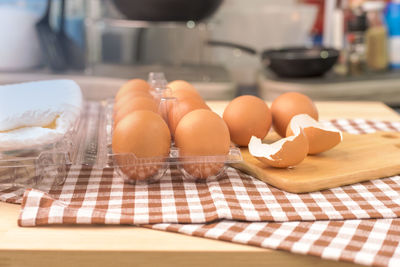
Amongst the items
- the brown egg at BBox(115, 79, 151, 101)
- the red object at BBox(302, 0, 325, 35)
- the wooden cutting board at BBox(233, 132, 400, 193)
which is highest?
the red object at BBox(302, 0, 325, 35)

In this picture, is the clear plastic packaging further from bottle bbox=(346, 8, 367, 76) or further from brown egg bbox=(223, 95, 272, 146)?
bottle bbox=(346, 8, 367, 76)

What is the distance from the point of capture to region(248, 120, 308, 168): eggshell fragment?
Answer: 2.31 feet

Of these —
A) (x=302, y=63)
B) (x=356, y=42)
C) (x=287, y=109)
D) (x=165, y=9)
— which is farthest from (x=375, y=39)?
(x=287, y=109)

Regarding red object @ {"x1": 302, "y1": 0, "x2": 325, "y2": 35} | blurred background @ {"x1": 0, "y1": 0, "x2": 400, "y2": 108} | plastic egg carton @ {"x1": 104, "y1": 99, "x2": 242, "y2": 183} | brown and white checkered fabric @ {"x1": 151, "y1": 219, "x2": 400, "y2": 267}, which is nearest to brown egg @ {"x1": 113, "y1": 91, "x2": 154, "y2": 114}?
plastic egg carton @ {"x1": 104, "y1": 99, "x2": 242, "y2": 183}

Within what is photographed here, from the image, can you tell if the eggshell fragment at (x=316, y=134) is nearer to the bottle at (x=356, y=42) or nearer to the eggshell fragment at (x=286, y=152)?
the eggshell fragment at (x=286, y=152)

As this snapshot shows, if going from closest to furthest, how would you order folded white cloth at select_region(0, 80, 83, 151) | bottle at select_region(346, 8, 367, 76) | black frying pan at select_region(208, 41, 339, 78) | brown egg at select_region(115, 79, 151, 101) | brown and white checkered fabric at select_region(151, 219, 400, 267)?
brown and white checkered fabric at select_region(151, 219, 400, 267) → folded white cloth at select_region(0, 80, 83, 151) → brown egg at select_region(115, 79, 151, 101) → black frying pan at select_region(208, 41, 339, 78) → bottle at select_region(346, 8, 367, 76)

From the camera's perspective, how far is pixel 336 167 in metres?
0.75

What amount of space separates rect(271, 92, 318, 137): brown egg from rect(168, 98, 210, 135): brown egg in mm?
126

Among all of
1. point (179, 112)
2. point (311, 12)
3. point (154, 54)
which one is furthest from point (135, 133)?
point (311, 12)

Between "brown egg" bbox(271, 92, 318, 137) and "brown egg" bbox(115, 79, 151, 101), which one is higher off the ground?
"brown egg" bbox(115, 79, 151, 101)

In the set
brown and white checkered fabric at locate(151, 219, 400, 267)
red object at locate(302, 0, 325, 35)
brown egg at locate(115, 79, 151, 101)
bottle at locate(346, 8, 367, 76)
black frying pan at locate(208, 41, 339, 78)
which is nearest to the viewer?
brown and white checkered fabric at locate(151, 219, 400, 267)

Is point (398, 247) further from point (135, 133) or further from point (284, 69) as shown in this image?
point (284, 69)

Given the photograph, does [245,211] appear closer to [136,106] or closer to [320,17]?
[136,106]

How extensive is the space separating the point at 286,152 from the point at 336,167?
0.28 ft
